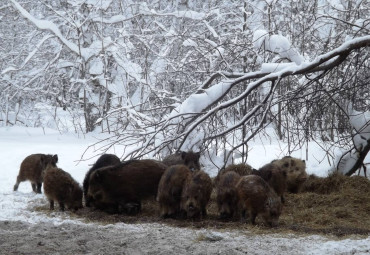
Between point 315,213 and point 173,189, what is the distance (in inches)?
70.5

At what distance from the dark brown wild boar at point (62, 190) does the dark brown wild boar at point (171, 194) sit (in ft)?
3.89

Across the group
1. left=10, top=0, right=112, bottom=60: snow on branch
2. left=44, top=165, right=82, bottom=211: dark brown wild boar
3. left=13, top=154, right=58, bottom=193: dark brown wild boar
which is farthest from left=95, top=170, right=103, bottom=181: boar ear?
left=10, top=0, right=112, bottom=60: snow on branch

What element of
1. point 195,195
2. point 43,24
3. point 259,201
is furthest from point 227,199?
point 43,24

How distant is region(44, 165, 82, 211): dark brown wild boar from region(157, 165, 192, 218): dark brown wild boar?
119cm

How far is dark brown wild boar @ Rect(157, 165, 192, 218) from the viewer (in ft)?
22.6

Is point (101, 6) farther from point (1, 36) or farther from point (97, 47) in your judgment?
point (1, 36)

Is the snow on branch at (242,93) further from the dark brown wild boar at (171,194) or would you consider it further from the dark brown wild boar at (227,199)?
the dark brown wild boar at (227,199)

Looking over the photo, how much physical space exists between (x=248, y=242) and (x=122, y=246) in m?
1.20

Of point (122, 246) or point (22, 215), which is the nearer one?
point (122, 246)

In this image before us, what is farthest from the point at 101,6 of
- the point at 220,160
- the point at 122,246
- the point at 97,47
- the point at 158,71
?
the point at 122,246

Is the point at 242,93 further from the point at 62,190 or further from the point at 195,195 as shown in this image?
the point at 62,190

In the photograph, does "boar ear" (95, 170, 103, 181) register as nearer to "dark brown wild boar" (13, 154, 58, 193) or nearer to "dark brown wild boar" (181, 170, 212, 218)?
"dark brown wild boar" (181, 170, 212, 218)

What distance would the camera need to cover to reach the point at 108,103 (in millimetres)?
20125

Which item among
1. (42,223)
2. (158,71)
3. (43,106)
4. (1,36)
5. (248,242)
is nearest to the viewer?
(248,242)
